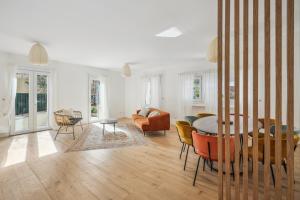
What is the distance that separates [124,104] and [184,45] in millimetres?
5463

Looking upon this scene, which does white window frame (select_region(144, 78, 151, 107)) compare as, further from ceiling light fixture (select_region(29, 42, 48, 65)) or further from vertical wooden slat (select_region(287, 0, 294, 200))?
vertical wooden slat (select_region(287, 0, 294, 200))

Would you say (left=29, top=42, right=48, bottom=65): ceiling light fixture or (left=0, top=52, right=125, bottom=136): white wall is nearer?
(left=29, top=42, right=48, bottom=65): ceiling light fixture

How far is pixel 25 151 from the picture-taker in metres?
3.63

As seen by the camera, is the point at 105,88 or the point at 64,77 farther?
the point at 105,88

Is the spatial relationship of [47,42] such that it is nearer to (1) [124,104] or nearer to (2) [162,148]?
(2) [162,148]

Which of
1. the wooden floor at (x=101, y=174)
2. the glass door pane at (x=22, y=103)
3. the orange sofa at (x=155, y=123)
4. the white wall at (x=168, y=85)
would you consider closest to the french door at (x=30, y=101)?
the glass door pane at (x=22, y=103)

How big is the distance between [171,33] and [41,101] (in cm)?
498

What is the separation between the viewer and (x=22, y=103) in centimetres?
526

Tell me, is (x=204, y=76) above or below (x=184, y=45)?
below

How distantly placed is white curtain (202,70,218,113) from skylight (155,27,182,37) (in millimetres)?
2737

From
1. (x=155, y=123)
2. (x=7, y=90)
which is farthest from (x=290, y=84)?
(x=7, y=90)

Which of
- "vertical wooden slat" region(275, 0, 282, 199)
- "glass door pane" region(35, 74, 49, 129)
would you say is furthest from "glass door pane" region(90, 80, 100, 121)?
"vertical wooden slat" region(275, 0, 282, 199)

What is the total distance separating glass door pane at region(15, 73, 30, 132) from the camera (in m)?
5.16

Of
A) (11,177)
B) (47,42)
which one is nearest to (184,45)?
(47,42)
